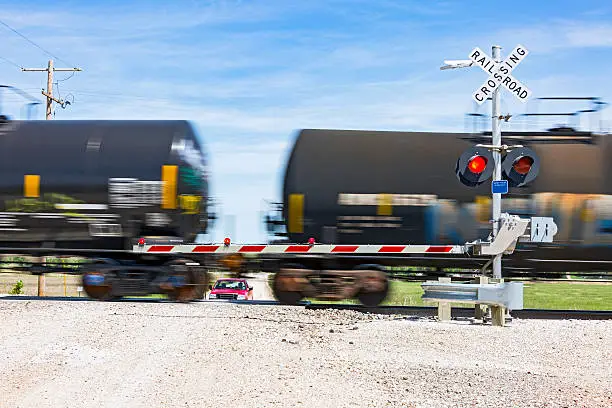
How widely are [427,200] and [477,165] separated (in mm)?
2309

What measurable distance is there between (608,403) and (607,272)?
8544 mm

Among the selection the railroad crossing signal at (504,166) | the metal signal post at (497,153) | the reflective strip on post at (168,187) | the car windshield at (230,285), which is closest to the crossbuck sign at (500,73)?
the metal signal post at (497,153)

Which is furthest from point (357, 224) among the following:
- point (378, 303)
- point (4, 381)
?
point (4, 381)

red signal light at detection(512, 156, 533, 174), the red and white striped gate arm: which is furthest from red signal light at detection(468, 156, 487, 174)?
the red and white striped gate arm

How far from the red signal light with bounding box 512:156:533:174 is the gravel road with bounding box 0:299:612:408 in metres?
2.47

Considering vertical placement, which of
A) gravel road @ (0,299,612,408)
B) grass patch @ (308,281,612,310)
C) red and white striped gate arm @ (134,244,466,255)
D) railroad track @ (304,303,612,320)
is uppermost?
red and white striped gate arm @ (134,244,466,255)

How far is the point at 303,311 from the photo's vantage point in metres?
12.2

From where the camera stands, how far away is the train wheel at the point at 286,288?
1402 cm

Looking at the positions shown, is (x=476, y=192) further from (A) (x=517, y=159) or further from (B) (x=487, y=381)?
(B) (x=487, y=381)

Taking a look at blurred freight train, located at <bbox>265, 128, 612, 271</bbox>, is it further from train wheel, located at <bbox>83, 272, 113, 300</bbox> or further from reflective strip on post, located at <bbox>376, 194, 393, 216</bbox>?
train wheel, located at <bbox>83, 272, 113, 300</bbox>

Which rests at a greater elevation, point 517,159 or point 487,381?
point 517,159

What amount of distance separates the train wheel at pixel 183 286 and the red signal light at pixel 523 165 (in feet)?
21.7

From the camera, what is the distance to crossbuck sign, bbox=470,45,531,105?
11.5 m

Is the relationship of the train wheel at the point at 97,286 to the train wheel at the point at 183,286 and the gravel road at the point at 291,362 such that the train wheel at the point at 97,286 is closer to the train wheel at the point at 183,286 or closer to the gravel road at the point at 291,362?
the train wheel at the point at 183,286
